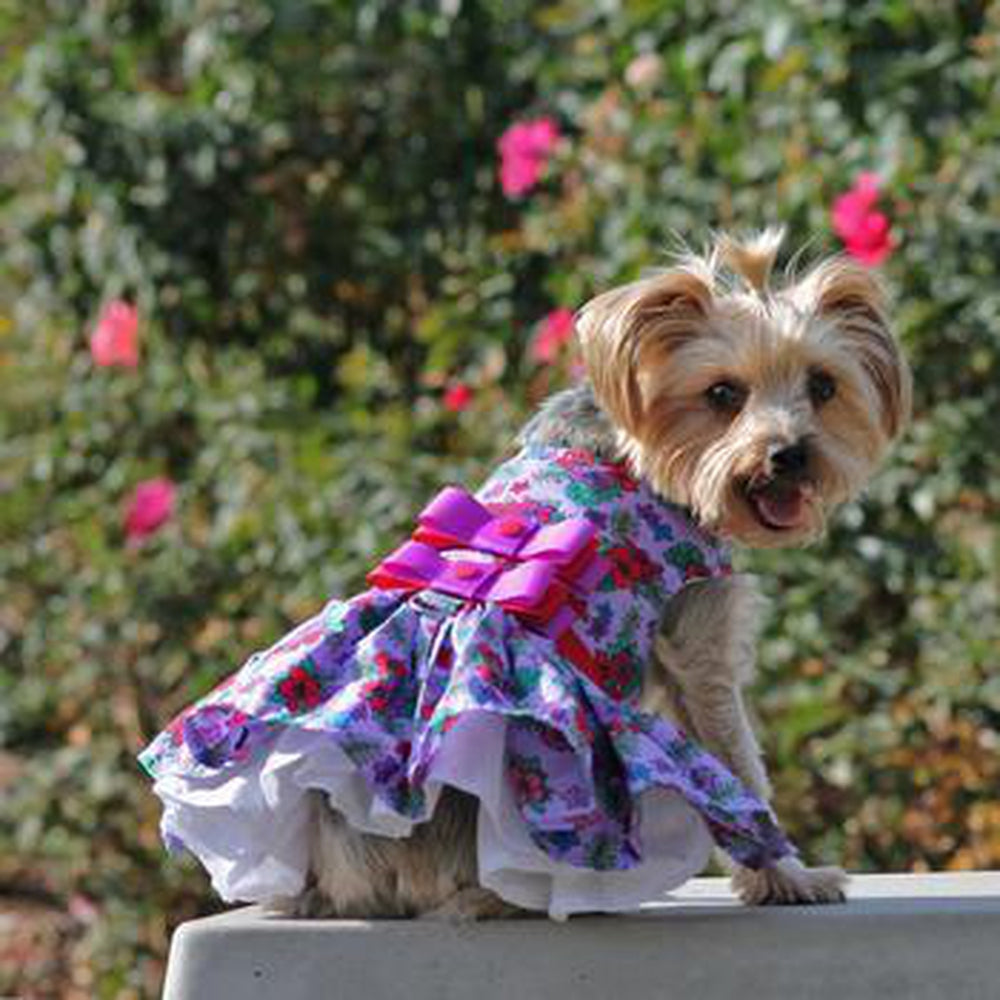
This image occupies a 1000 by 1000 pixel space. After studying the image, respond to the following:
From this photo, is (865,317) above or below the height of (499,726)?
above

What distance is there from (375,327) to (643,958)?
372 cm

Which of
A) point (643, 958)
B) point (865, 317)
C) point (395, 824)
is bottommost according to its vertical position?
point (643, 958)

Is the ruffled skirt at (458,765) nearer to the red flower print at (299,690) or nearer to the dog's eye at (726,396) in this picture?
the red flower print at (299,690)

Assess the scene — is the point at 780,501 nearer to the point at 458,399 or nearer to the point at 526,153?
the point at 458,399

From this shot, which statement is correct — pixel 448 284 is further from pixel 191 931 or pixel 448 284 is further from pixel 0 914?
pixel 191 931

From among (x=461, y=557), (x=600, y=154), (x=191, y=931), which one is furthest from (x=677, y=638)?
(x=600, y=154)

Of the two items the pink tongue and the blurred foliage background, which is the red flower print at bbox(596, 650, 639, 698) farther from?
the blurred foliage background

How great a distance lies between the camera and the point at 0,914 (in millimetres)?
7328

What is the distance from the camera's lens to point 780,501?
4.12 m

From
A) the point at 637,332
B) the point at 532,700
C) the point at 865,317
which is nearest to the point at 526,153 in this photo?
the point at 865,317

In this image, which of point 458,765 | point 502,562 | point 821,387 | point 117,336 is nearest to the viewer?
point 458,765

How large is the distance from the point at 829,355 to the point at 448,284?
9.21 feet

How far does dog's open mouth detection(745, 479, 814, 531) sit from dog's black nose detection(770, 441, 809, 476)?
0.02m

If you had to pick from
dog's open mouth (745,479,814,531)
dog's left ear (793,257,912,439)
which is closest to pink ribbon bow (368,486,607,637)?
dog's open mouth (745,479,814,531)
